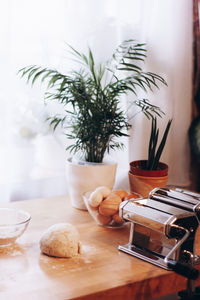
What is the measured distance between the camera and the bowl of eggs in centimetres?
131

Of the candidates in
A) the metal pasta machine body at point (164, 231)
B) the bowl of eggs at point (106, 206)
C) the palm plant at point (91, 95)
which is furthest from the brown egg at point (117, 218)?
the palm plant at point (91, 95)

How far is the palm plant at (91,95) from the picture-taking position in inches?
60.1

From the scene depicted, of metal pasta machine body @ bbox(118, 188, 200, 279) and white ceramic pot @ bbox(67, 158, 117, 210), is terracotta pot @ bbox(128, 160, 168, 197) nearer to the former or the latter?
white ceramic pot @ bbox(67, 158, 117, 210)

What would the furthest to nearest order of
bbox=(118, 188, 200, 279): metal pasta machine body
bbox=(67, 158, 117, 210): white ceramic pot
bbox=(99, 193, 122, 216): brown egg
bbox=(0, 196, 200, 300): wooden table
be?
1. bbox=(67, 158, 117, 210): white ceramic pot
2. bbox=(99, 193, 122, 216): brown egg
3. bbox=(118, 188, 200, 279): metal pasta machine body
4. bbox=(0, 196, 200, 300): wooden table

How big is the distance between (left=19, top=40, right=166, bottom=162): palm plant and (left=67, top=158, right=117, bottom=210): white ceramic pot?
7 centimetres

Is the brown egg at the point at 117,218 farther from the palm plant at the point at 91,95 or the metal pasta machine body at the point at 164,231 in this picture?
the palm plant at the point at 91,95

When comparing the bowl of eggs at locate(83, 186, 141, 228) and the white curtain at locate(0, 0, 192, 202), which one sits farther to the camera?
the white curtain at locate(0, 0, 192, 202)

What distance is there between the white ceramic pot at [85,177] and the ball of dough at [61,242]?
0.35 metres

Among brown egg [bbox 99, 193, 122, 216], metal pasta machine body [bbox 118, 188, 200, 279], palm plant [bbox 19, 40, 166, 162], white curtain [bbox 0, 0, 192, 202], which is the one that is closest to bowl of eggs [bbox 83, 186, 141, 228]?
brown egg [bbox 99, 193, 122, 216]

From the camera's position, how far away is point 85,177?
1.49 metres

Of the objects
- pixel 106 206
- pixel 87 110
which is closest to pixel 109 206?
pixel 106 206

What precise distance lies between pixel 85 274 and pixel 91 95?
0.71 m

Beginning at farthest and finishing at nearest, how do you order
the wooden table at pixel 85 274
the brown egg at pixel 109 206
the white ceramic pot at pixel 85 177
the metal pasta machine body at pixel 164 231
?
the white ceramic pot at pixel 85 177
the brown egg at pixel 109 206
the metal pasta machine body at pixel 164 231
the wooden table at pixel 85 274

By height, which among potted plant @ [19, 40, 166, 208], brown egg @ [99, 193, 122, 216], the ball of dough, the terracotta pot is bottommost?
the ball of dough
